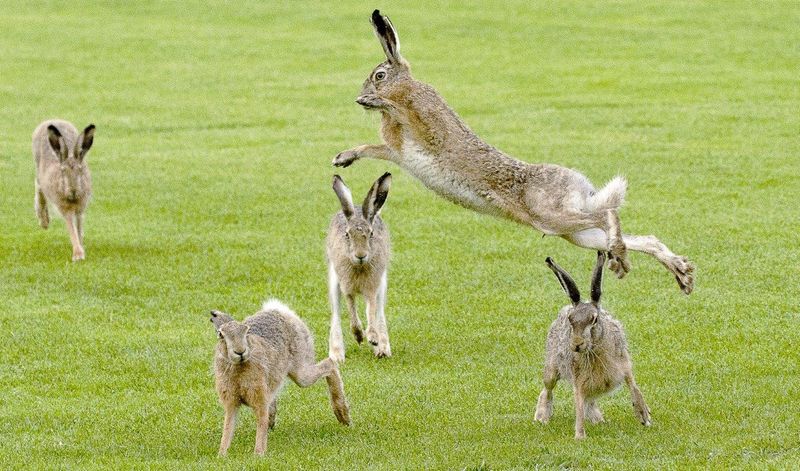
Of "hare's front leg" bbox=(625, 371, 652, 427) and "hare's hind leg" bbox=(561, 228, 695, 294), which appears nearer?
"hare's hind leg" bbox=(561, 228, 695, 294)

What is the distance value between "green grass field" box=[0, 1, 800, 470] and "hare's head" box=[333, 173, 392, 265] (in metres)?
1.02

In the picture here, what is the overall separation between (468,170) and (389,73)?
2.89ft

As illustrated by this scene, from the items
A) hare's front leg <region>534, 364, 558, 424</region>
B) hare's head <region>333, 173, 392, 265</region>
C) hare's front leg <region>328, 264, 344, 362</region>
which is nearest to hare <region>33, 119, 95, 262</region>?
hare's front leg <region>328, 264, 344, 362</region>

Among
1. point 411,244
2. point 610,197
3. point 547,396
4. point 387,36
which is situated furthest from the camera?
point 411,244

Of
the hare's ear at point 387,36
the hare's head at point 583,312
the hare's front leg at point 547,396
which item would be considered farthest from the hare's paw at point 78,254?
the hare's ear at point 387,36

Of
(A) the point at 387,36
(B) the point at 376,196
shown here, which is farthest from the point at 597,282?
(B) the point at 376,196

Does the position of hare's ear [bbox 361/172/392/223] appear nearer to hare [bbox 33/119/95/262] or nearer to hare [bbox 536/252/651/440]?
hare [bbox 536/252/651/440]

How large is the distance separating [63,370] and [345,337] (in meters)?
2.84

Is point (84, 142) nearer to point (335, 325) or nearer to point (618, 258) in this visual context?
point (335, 325)

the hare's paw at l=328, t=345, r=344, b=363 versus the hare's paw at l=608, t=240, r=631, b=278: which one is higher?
the hare's paw at l=608, t=240, r=631, b=278

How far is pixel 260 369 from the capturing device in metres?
10.1

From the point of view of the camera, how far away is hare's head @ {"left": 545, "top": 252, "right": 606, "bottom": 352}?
10.1 meters

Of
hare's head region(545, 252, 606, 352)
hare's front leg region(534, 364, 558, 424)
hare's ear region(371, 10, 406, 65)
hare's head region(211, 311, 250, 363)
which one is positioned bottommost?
hare's front leg region(534, 364, 558, 424)

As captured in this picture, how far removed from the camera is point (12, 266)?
17.5 metres
